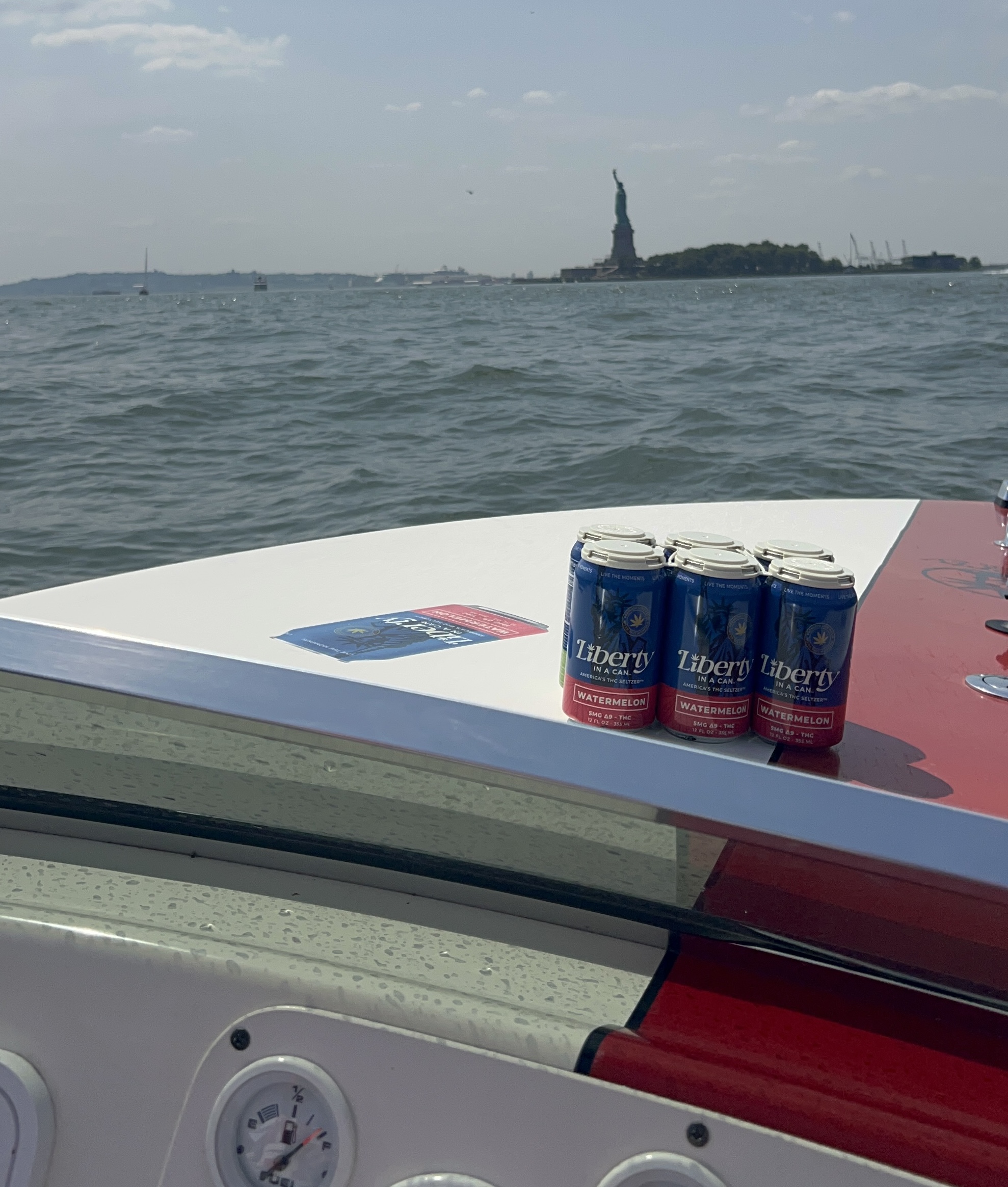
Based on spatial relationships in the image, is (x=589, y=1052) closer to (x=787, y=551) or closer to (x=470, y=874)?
(x=470, y=874)

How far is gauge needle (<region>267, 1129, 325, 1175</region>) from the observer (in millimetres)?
618

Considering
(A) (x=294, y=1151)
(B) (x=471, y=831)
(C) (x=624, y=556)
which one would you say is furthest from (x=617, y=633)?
(A) (x=294, y=1151)

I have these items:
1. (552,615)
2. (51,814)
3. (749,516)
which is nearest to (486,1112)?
(51,814)

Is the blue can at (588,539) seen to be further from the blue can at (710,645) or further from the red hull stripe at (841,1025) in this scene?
the red hull stripe at (841,1025)

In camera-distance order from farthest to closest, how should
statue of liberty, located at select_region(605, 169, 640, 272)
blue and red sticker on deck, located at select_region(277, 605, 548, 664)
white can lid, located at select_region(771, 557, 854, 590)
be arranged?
statue of liberty, located at select_region(605, 169, 640, 272), blue and red sticker on deck, located at select_region(277, 605, 548, 664), white can lid, located at select_region(771, 557, 854, 590)

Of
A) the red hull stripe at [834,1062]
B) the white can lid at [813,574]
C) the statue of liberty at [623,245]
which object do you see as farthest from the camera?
the statue of liberty at [623,245]

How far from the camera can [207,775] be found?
702 mm

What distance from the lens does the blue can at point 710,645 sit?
2.12 ft

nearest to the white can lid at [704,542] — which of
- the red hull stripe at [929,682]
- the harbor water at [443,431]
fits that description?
the red hull stripe at [929,682]

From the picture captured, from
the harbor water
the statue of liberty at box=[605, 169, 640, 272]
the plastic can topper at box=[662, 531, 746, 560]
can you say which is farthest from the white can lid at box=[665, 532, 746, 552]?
the statue of liberty at box=[605, 169, 640, 272]

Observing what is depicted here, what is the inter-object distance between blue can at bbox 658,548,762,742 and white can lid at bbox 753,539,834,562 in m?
0.04

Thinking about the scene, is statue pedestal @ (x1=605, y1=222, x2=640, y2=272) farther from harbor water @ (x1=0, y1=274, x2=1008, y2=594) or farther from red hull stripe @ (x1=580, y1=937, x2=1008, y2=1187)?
red hull stripe @ (x1=580, y1=937, x2=1008, y2=1187)

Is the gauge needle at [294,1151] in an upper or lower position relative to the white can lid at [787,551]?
lower

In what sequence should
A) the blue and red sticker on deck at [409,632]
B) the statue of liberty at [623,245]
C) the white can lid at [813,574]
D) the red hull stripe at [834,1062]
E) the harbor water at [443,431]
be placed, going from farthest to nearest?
the statue of liberty at [623,245] < the harbor water at [443,431] < the blue and red sticker on deck at [409,632] < the white can lid at [813,574] < the red hull stripe at [834,1062]
